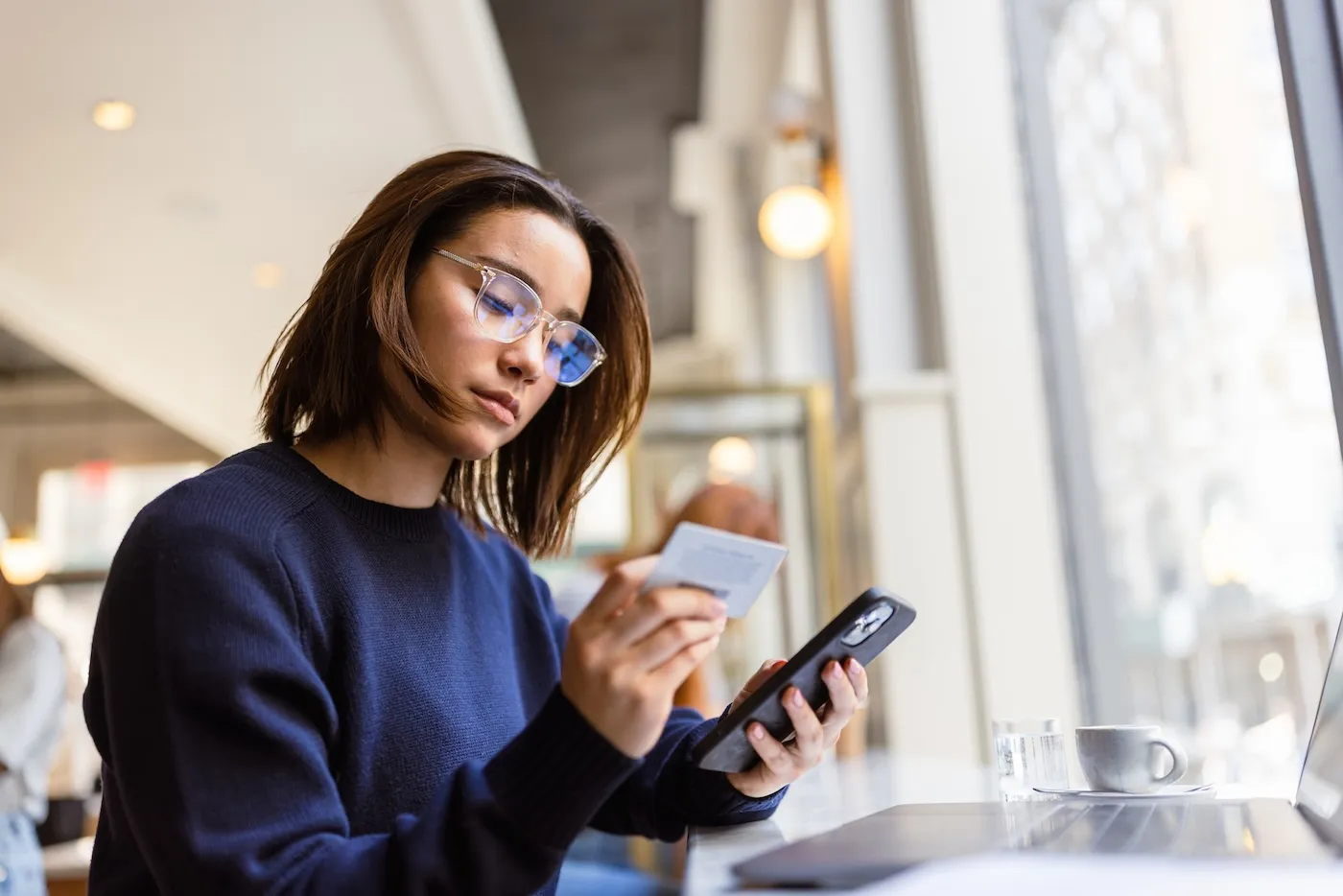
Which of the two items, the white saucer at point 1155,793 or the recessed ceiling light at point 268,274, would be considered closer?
the white saucer at point 1155,793

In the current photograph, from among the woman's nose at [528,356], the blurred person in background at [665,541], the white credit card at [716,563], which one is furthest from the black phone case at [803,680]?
the blurred person in background at [665,541]

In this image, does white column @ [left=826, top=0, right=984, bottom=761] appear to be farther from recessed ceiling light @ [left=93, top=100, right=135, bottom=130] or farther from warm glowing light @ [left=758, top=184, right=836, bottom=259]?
recessed ceiling light @ [left=93, top=100, right=135, bottom=130]

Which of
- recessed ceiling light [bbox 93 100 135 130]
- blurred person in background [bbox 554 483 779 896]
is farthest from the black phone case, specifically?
recessed ceiling light [bbox 93 100 135 130]

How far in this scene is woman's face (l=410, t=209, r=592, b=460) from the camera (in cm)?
93

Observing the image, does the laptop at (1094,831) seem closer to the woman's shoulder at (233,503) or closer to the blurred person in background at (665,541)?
the woman's shoulder at (233,503)

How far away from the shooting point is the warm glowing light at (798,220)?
9.89ft

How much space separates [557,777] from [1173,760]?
1.96 ft

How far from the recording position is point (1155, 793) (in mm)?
989

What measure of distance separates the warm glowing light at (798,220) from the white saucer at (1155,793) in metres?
2.16

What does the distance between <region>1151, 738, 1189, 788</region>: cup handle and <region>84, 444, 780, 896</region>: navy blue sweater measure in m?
0.34

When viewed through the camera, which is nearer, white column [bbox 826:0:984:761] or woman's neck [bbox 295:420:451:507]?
woman's neck [bbox 295:420:451:507]

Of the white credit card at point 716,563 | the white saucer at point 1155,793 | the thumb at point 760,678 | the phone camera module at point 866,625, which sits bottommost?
the white saucer at point 1155,793

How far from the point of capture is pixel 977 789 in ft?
3.95

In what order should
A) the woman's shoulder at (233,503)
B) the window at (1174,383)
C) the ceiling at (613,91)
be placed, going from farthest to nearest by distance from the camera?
the ceiling at (613,91), the window at (1174,383), the woman's shoulder at (233,503)
